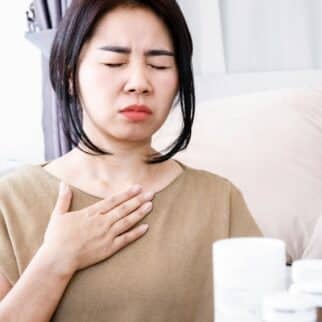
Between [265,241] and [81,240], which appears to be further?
[81,240]

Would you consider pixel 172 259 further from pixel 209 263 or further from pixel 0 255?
pixel 0 255

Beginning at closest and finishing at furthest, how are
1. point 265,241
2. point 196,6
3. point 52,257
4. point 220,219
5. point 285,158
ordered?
point 265,241 < point 52,257 < point 220,219 < point 285,158 < point 196,6

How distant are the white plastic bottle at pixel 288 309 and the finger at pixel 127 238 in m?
0.30

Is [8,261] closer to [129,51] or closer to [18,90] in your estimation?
[129,51]

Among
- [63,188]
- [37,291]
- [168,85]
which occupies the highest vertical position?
[168,85]

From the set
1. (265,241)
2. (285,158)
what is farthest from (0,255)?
(285,158)

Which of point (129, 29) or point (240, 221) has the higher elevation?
point (129, 29)

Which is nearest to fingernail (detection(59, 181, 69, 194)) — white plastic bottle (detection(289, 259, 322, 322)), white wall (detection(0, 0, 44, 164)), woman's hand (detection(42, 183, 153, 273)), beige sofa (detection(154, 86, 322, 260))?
woman's hand (detection(42, 183, 153, 273))

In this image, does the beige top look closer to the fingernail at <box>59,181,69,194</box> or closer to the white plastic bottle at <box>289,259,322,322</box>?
the fingernail at <box>59,181,69,194</box>

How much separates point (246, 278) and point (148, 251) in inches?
10.9

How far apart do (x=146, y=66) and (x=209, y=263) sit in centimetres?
27

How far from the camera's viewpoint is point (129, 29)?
0.83 meters

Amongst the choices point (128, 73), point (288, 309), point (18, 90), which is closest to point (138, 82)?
point (128, 73)

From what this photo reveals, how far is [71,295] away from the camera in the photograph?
0.81 metres
